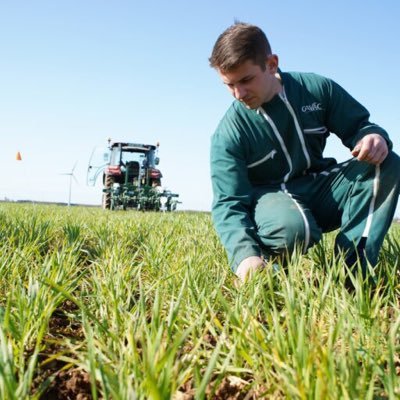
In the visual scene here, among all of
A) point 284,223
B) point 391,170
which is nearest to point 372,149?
point 391,170

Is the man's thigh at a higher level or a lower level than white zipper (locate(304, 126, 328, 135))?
lower

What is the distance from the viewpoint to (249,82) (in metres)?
2.26

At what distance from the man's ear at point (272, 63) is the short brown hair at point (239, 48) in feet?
0.08

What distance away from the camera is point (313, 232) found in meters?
Answer: 2.20

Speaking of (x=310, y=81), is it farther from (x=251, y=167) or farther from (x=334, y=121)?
(x=251, y=167)

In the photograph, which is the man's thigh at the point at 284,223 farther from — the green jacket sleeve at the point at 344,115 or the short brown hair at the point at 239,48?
the short brown hair at the point at 239,48

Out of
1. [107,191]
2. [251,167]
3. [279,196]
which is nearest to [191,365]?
[279,196]

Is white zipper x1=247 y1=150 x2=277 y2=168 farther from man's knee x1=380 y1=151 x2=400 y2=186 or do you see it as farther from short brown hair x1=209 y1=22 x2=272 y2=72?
man's knee x1=380 y1=151 x2=400 y2=186

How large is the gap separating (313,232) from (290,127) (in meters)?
0.58

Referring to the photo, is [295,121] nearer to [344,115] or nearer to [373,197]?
[344,115]

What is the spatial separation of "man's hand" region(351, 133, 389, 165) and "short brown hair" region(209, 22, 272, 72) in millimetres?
602

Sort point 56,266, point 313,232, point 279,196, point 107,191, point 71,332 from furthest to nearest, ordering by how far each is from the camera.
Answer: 1. point 107,191
2. point 279,196
3. point 313,232
4. point 56,266
5. point 71,332

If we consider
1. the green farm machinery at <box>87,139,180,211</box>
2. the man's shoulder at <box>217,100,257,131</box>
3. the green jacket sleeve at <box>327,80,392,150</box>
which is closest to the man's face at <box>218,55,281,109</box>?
the man's shoulder at <box>217,100,257,131</box>

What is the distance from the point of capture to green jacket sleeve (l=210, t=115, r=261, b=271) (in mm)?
2125
